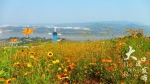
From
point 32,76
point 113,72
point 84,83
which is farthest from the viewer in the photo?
point 84,83

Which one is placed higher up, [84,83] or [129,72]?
[129,72]

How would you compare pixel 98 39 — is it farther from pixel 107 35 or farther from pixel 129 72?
pixel 129 72

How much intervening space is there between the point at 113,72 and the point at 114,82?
155 millimetres

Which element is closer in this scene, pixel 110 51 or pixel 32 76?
pixel 32 76

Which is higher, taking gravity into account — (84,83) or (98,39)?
(98,39)

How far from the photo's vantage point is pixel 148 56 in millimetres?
4836

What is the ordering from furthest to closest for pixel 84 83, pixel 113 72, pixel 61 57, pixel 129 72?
1. pixel 61 57
2. pixel 84 83
3. pixel 113 72
4. pixel 129 72

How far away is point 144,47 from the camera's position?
21.9 feet

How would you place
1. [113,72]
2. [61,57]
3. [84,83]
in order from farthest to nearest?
[61,57]
[84,83]
[113,72]

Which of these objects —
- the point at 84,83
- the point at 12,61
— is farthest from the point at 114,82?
the point at 12,61

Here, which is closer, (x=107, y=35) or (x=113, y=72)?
(x=113, y=72)

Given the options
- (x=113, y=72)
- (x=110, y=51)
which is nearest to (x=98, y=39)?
A: (x=110, y=51)

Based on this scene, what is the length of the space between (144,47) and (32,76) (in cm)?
372

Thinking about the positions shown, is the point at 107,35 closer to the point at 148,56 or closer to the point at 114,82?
the point at 148,56
